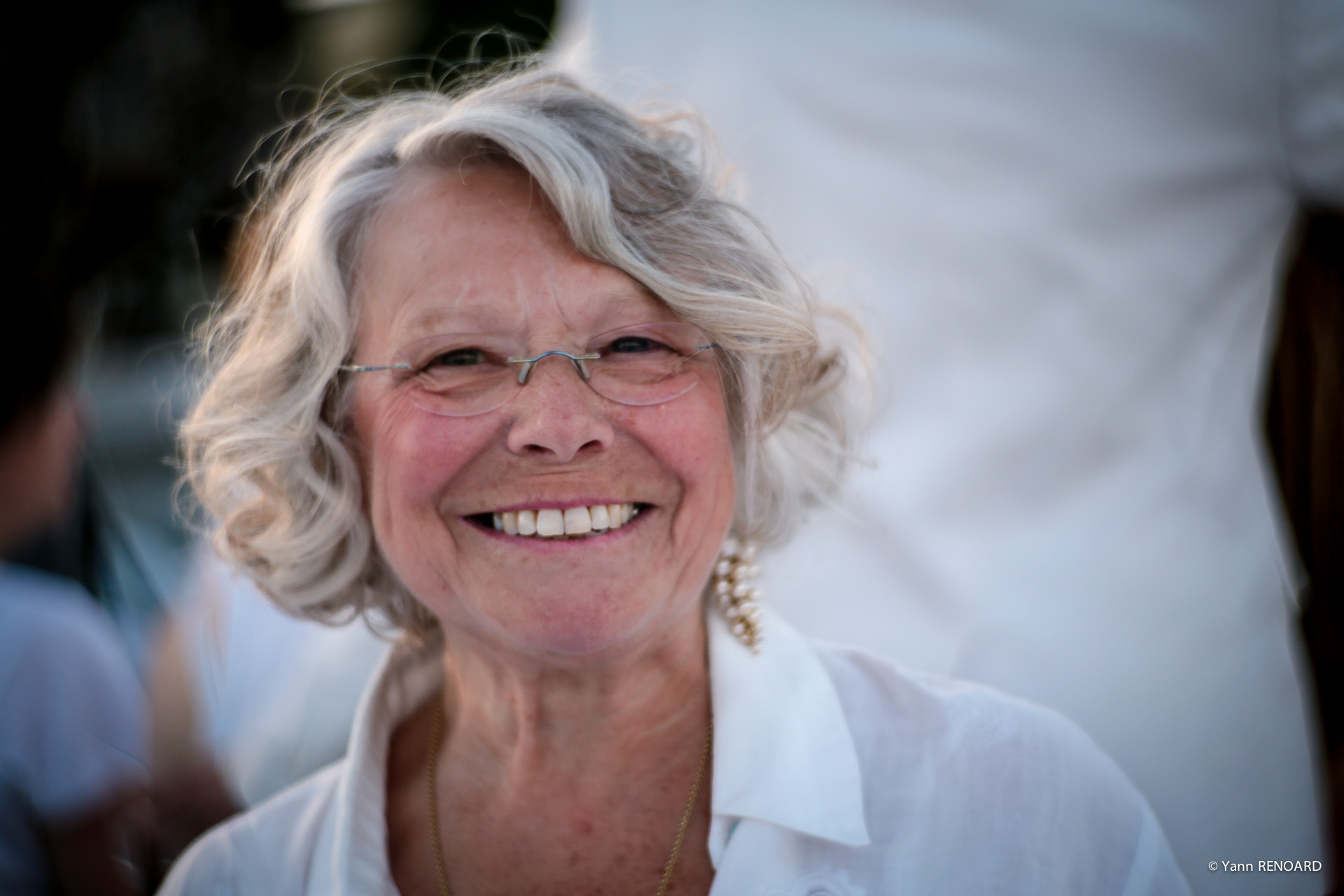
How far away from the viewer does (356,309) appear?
1666 millimetres

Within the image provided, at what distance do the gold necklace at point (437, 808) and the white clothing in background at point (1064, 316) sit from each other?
0.69 meters

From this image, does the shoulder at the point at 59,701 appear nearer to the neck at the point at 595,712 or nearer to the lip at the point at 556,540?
the neck at the point at 595,712

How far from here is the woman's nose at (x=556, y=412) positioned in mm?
1518

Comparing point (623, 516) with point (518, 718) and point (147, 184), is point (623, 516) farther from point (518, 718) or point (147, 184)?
point (147, 184)

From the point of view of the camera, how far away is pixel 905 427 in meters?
2.55

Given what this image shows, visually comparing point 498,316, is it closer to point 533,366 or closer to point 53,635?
point 533,366

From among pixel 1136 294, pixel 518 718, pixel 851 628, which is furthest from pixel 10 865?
pixel 1136 294

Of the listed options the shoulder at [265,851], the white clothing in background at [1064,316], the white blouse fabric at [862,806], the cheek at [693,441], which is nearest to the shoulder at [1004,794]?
the white blouse fabric at [862,806]

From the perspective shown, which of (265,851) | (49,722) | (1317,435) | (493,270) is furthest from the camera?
(49,722)

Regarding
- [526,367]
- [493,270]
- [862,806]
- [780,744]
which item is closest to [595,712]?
[780,744]

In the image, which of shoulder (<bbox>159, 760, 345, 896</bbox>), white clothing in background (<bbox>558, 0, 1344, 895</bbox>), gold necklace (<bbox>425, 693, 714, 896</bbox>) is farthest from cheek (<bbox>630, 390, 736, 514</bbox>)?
shoulder (<bbox>159, 760, 345, 896</bbox>)

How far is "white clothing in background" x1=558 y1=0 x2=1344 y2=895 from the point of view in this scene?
2.00 metres

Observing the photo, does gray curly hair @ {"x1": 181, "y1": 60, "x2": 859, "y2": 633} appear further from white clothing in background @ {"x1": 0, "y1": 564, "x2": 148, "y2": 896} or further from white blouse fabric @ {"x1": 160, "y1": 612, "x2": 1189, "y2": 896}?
white clothing in background @ {"x1": 0, "y1": 564, "x2": 148, "y2": 896}

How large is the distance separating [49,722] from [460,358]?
1.47 meters
